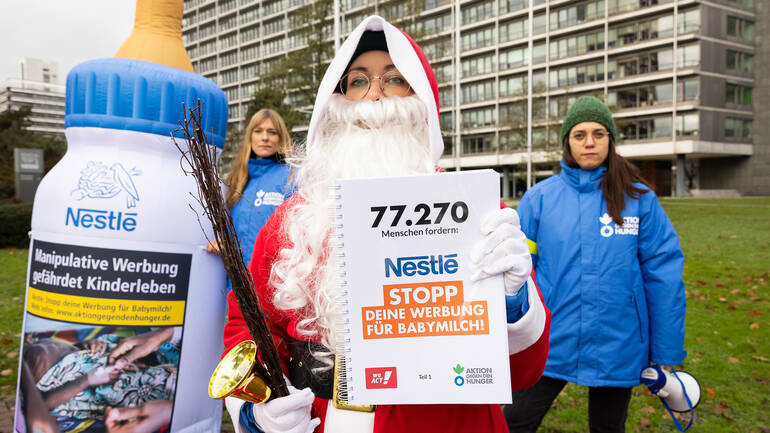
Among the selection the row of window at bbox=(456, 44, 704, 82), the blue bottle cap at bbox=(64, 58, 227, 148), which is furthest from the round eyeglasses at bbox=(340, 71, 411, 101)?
the row of window at bbox=(456, 44, 704, 82)

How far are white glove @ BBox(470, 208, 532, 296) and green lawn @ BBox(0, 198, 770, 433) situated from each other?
324cm

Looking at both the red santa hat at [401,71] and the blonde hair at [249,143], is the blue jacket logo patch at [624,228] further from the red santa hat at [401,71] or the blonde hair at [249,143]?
the blonde hair at [249,143]

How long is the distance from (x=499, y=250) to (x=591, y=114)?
2.20 m

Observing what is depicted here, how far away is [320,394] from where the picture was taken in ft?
5.52

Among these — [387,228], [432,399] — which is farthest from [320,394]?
[387,228]

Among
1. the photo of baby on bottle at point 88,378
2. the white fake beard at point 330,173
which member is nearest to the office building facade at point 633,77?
the photo of baby on bottle at point 88,378

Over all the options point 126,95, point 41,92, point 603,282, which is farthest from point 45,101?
point 603,282

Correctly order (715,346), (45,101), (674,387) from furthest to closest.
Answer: (45,101)
(715,346)
(674,387)

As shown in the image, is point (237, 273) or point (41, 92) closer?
point (237, 273)

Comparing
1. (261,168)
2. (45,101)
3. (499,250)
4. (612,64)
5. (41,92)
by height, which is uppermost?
(41,92)

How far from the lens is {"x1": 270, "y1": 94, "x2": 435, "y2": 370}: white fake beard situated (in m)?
1.71

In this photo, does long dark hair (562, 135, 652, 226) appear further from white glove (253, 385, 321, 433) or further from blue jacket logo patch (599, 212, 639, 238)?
white glove (253, 385, 321, 433)

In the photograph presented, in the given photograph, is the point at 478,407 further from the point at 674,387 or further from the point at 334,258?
the point at 674,387

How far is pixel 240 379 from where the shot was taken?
1.48 metres
